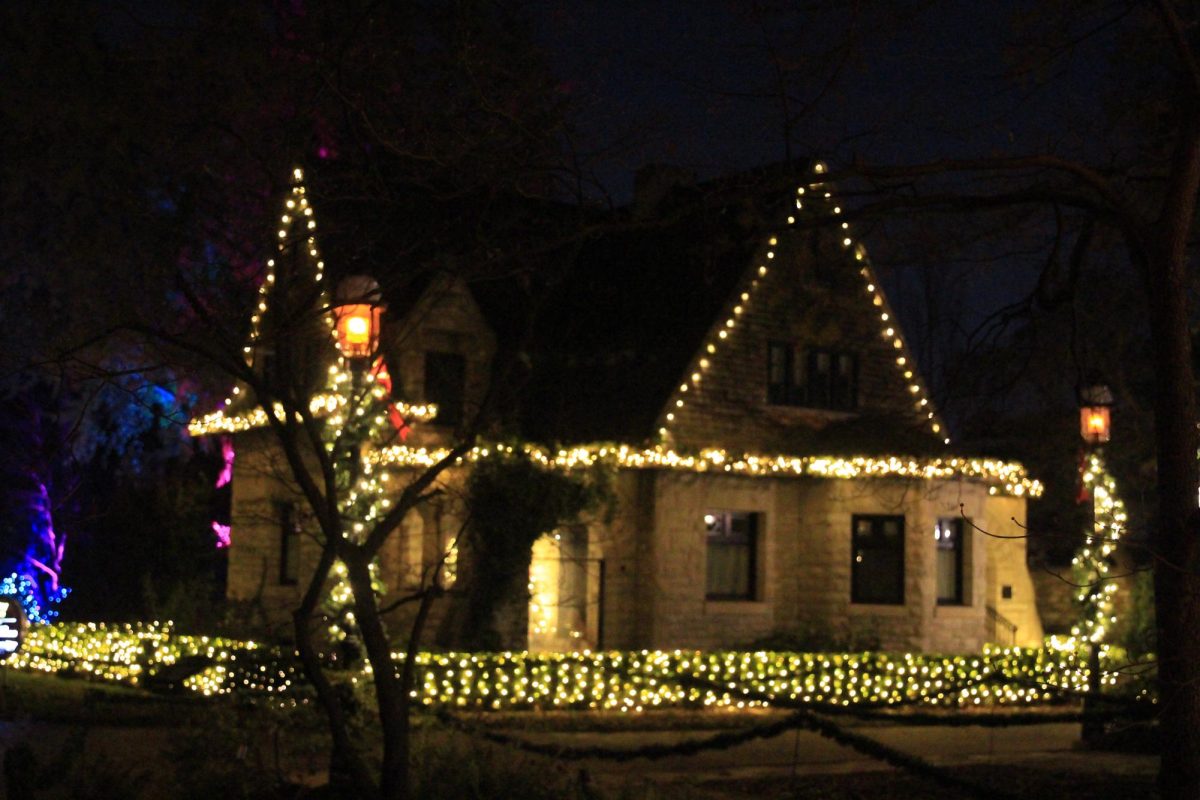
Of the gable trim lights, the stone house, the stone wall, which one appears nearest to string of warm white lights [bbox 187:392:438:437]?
the gable trim lights

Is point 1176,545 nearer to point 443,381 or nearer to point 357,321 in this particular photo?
point 357,321

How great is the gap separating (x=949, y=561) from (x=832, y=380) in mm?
3471

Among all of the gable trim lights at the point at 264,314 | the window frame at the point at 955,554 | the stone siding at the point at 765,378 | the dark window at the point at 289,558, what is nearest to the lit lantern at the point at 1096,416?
the stone siding at the point at 765,378

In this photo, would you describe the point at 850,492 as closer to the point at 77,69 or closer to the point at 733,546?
the point at 733,546

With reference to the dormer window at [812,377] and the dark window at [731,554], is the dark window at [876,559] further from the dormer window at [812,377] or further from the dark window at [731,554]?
the dormer window at [812,377]

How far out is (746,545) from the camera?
22.5 meters

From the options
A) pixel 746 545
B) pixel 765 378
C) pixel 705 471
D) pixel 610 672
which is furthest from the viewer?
pixel 765 378

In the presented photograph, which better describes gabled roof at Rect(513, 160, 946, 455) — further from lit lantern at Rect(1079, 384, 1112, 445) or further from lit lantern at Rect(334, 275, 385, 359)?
lit lantern at Rect(334, 275, 385, 359)

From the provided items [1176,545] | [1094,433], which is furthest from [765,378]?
[1176,545]

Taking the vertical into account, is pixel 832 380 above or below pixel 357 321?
above

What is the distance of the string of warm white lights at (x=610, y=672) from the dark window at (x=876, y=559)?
1810mm

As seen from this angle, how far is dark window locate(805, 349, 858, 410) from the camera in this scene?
2353 centimetres

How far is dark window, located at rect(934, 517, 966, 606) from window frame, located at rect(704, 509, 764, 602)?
10.1 ft

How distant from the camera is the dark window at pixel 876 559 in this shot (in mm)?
22562
